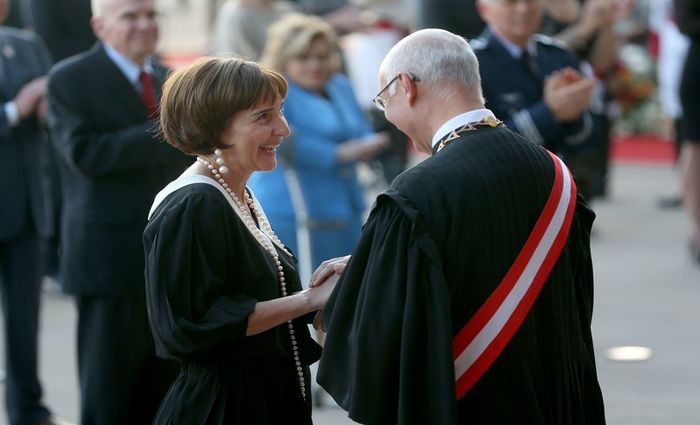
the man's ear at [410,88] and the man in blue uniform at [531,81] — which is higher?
the man in blue uniform at [531,81]

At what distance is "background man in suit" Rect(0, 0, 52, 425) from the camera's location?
20.2ft

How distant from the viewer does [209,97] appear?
11.9 ft

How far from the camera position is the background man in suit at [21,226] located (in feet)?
20.2

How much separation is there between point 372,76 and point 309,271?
3.76m

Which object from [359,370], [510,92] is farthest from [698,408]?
[359,370]

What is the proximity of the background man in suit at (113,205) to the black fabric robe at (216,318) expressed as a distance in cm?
144

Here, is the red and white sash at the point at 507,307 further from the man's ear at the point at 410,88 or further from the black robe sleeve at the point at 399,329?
the man's ear at the point at 410,88

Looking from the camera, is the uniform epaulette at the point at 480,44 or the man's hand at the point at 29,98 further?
the man's hand at the point at 29,98

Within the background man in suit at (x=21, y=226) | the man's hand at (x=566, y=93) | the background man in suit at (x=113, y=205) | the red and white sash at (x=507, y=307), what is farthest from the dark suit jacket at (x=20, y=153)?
the red and white sash at (x=507, y=307)

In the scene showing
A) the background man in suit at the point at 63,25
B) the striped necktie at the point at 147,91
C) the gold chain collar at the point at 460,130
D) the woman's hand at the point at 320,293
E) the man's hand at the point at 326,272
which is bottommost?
the woman's hand at the point at 320,293

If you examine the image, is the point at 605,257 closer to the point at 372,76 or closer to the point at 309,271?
the point at 372,76

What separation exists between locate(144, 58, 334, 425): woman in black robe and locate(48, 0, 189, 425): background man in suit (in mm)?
1450

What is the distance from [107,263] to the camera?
17.3 ft

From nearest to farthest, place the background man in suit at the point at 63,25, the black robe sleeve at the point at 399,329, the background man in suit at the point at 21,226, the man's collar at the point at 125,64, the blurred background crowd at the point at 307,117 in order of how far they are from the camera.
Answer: the black robe sleeve at the point at 399,329
the man's collar at the point at 125,64
the blurred background crowd at the point at 307,117
the background man in suit at the point at 21,226
the background man in suit at the point at 63,25
